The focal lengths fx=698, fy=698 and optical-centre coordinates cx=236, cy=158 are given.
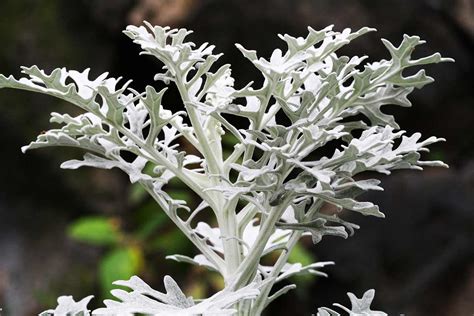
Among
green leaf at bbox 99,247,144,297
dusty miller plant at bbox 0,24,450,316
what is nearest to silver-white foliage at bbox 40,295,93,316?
dusty miller plant at bbox 0,24,450,316

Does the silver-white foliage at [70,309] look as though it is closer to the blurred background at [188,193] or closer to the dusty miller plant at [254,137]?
the dusty miller plant at [254,137]

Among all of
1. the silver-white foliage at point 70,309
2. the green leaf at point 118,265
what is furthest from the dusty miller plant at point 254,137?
the green leaf at point 118,265

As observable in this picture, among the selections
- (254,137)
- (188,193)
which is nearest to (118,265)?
(188,193)

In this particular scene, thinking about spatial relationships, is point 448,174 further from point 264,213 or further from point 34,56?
point 264,213

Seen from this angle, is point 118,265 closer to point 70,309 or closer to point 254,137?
point 70,309

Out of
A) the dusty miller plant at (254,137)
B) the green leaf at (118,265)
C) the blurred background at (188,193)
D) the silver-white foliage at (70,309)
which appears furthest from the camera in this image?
the blurred background at (188,193)

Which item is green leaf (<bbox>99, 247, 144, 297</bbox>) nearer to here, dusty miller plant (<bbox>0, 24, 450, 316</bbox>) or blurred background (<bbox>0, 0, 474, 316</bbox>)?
blurred background (<bbox>0, 0, 474, 316</bbox>)

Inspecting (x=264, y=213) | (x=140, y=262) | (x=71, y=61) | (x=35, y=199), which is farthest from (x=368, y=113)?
(x=35, y=199)
